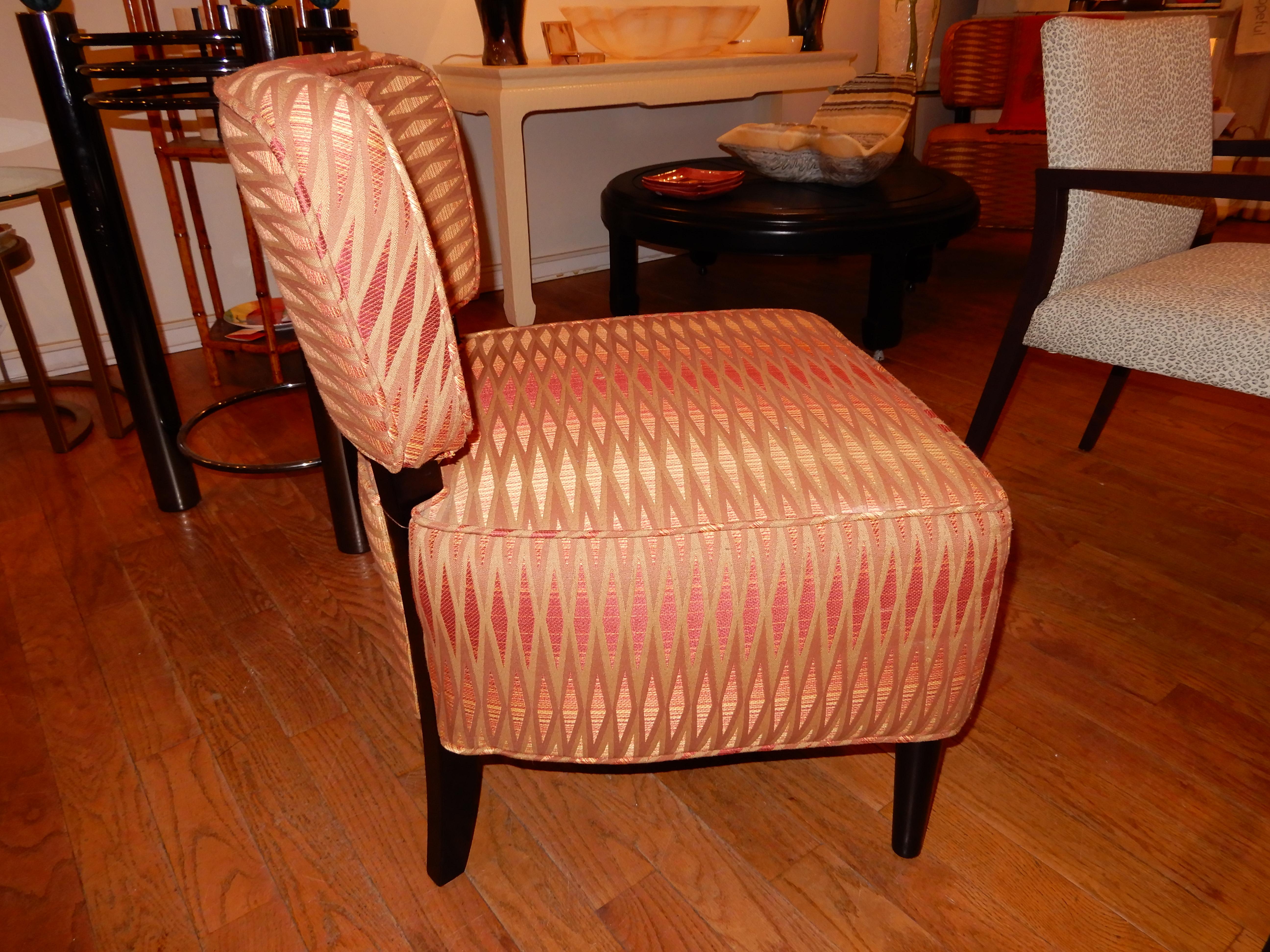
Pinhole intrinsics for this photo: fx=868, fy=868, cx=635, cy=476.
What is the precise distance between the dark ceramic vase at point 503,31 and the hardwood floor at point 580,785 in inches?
53.0

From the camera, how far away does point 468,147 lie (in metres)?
2.58

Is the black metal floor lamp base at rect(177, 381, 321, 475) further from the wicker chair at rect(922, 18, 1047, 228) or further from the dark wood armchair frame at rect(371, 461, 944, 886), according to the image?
the wicker chair at rect(922, 18, 1047, 228)

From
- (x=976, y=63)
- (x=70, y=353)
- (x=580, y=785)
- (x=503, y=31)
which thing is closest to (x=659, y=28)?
(x=503, y=31)

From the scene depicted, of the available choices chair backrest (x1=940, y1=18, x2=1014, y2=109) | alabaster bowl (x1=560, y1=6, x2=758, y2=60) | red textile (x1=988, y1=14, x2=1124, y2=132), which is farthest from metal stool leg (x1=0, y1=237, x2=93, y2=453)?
chair backrest (x1=940, y1=18, x2=1014, y2=109)

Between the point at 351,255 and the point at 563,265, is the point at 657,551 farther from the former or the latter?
the point at 563,265

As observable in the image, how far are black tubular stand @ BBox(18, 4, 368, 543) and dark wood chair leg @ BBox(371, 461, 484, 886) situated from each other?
0.64m

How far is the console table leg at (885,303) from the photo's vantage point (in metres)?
1.95

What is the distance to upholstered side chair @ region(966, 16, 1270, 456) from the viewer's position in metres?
1.04

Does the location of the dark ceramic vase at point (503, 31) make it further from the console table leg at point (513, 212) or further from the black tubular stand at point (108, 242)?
the black tubular stand at point (108, 242)

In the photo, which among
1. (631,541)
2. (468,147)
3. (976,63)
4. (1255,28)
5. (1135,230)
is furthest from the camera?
(1255,28)

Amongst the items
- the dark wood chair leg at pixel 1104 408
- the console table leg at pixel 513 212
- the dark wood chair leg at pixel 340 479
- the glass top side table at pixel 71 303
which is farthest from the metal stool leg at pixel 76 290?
the dark wood chair leg at pixel 1104 408

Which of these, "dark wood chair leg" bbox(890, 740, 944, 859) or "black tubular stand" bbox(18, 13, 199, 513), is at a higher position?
"black tubular stand" bbox(18, 13, 199, 513)

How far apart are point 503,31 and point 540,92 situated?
242 millimetres

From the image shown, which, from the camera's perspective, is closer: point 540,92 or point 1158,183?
point 1158,183
